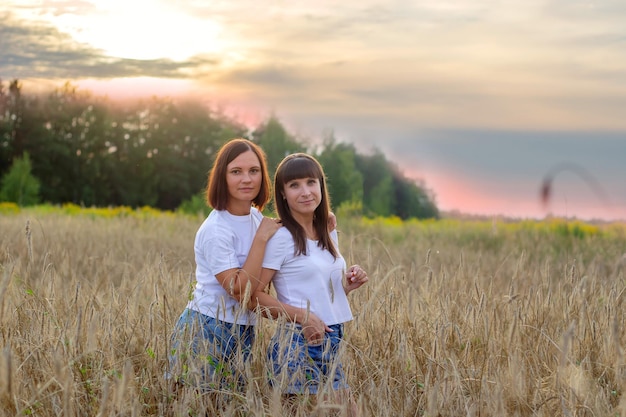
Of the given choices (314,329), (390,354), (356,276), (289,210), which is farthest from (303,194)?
(390,354)

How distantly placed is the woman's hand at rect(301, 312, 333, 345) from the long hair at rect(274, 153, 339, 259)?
0.31 m

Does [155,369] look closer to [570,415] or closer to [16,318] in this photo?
[16,318]

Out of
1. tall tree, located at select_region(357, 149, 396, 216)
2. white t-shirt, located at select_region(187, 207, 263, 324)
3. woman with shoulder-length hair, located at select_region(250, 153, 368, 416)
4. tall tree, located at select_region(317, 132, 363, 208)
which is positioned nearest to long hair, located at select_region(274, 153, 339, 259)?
woman with shoulder-length hair, located at select_region(250, 153, 368, 416)

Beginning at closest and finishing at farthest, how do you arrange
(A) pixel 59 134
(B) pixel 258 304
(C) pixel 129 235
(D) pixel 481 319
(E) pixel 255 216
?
1. (B) pixel 258 304
2. (E) pixel 255 216
3. (D) pixel 481 319
4. (C) pixel 129 235
5. (A) pixel 59 134

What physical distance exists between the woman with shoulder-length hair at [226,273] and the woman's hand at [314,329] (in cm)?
29

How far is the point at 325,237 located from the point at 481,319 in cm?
108

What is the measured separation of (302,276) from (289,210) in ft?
1.12

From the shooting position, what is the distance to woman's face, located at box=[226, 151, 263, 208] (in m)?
3.56

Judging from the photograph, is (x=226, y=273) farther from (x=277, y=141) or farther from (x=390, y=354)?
(x=277, y=141)

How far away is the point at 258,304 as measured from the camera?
10.4 ft

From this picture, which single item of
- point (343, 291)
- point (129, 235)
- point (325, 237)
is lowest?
point (129, 235)

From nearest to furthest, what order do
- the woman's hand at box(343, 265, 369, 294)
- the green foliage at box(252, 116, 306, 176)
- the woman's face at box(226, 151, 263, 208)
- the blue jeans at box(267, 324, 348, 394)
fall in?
the blue jeans at box(267, 324, 348, 394) → the woman's hand at box(343, 265, 369, 294) → the woman's face at box(226, 151, 263, 208) → the green foliage at box(252, 116, 306, 176)

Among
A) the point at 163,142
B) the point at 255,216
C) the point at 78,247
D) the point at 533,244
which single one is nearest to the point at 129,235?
the point at 78,247

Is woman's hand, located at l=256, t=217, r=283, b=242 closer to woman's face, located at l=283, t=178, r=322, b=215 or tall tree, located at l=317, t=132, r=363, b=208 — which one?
woman's face, located at l=283, t=178, r=322, b=215
